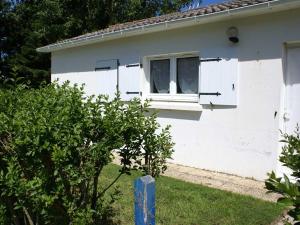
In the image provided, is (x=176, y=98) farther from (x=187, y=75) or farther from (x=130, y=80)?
(x=130, y=80)

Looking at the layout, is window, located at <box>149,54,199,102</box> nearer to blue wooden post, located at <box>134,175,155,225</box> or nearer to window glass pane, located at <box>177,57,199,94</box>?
window glass pane, located at <box>177,57,199,94</box>

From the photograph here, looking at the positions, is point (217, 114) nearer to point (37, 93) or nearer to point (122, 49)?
point (122, 49)

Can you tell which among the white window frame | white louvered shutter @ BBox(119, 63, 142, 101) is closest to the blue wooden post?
the white window frame

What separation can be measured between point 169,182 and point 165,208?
1450 millimetres

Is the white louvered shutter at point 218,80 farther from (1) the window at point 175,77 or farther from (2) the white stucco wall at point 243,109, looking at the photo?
(1) the window at point 175,77

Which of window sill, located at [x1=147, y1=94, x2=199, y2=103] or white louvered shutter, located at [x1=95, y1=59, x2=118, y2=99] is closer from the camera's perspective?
window sill, located at [x1=147, y1=94, x2=199, y2=103]

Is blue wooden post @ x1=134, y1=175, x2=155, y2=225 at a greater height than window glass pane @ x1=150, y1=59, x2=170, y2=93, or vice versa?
window glass pane @ x1=150, y1=59, x2=170, y2=93

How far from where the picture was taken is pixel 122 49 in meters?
9.74

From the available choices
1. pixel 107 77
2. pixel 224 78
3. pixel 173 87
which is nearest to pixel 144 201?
pixel 224 78

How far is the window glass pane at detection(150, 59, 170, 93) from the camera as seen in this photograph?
875cm

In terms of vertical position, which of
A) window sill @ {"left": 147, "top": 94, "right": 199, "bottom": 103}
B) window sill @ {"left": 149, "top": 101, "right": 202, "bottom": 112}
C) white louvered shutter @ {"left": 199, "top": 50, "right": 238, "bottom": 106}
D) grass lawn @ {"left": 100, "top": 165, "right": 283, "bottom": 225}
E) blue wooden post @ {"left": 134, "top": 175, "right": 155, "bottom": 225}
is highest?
white louvered shutter @ {"left": 199, "top": 50, "right": 238, "bottom": 106}

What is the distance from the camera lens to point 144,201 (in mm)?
2188

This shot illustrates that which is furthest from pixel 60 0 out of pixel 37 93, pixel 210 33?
pixel 37 93

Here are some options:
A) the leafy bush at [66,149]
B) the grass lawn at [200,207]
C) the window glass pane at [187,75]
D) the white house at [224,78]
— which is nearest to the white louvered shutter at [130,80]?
the white house at [224,78]
